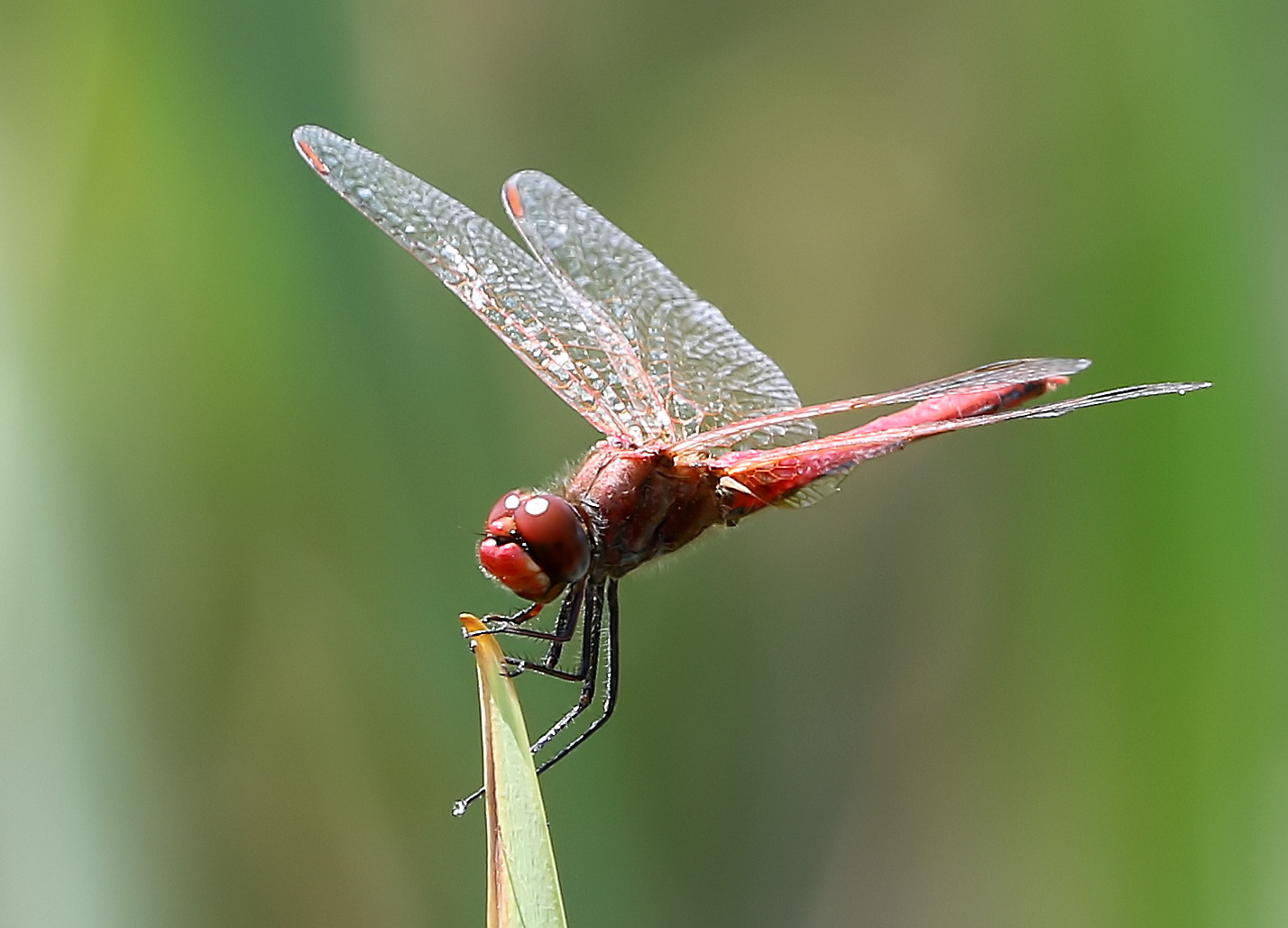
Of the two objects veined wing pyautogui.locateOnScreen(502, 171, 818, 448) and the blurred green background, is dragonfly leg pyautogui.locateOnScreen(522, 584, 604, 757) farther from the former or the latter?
veined wing pyautogui.locateOnScreen(502, 171, 818, 448)

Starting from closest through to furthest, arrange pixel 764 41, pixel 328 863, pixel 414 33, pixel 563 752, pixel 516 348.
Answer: pixel 563 752 < pixel 516 348 < pixel 328 863 < pixel 414 33 < pixel 764 41

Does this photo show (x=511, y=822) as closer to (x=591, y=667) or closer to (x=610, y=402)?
(x=591, y=667)

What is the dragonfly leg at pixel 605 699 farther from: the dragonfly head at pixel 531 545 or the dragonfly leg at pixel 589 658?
the dragonfly head at pixel 531 545

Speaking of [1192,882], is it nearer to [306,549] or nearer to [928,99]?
[306,549]

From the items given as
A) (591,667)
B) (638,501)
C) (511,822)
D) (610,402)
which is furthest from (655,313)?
(511,822)

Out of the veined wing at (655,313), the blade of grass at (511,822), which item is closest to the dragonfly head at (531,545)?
the veined wing at (655,313)

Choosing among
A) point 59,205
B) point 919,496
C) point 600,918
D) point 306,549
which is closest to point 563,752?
point 600,918

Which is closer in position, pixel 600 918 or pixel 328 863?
pixel 600 918
